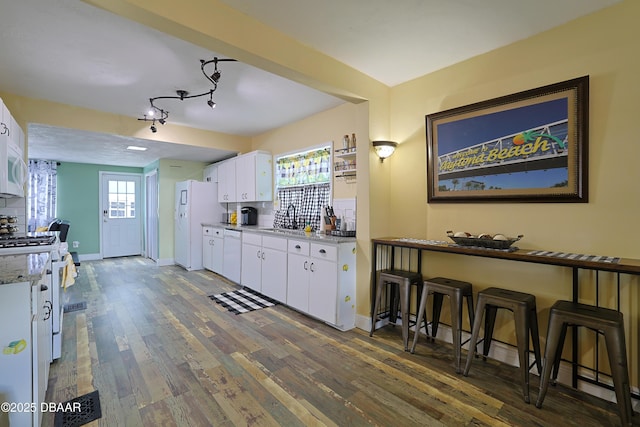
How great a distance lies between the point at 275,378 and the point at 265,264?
186 centimetres

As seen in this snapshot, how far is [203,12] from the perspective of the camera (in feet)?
6.00

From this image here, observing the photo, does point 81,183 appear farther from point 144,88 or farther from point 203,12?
point 203,12

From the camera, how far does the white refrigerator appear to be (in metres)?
5.66

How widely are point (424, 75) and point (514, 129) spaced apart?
3.34 feet

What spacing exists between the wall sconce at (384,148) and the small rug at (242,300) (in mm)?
2264

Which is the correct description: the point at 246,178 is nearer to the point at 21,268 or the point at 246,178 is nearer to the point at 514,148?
the point at 21,268

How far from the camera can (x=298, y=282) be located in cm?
338

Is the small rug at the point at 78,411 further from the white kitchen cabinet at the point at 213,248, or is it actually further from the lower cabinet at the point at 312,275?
the white kitchen cabinet at the point at 213,248

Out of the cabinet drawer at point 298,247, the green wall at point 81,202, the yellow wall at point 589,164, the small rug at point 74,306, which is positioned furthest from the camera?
the green wall at point 81,202

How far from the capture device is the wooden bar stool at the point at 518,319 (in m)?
1.94

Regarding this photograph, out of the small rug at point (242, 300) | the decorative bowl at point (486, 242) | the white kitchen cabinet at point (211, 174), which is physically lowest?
the small rug at point (242, 300)

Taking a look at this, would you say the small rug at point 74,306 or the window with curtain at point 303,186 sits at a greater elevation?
the window with curtain at point 303,186

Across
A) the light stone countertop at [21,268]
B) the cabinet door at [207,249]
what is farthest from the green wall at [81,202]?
the light stone countertop at [21,268]

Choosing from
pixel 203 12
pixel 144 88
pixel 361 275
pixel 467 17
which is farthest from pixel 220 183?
pixel 467 17
